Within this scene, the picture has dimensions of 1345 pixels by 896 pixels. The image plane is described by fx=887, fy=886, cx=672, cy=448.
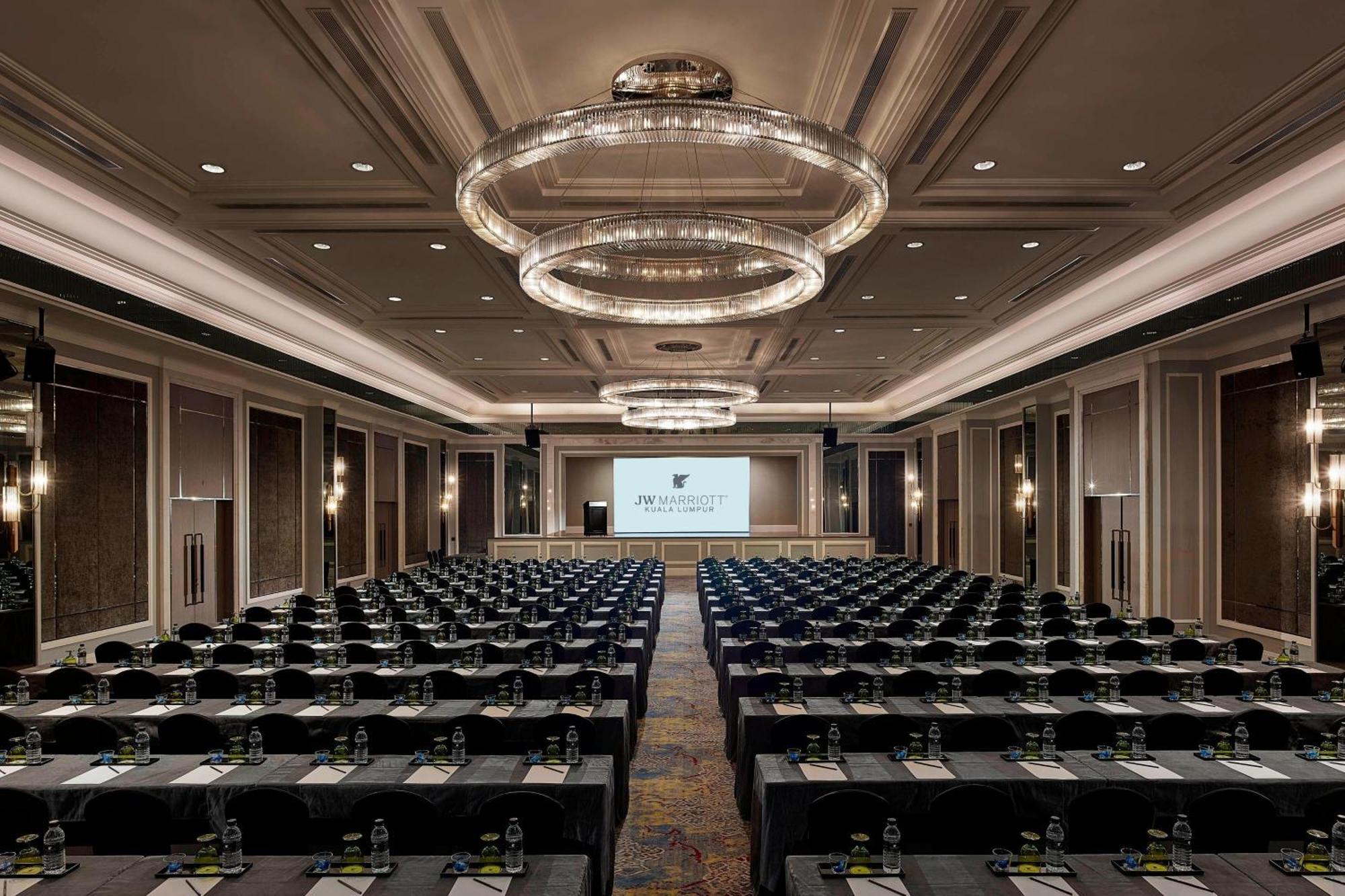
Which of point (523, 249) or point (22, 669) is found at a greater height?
point (523, 249)

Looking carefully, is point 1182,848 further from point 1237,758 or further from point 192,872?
point 192,872

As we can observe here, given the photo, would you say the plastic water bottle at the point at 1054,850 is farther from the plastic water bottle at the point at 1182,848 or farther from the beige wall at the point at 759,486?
the beige wall at the point at 759,486

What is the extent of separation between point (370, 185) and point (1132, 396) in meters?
10.3

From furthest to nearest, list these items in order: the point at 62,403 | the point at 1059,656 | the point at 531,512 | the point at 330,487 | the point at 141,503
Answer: the point at 531,512, the point at 330,487, the point at 141,503, the point at 62,403, the point at 1059,656

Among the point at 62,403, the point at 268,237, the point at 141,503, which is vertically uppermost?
the point at 268,237

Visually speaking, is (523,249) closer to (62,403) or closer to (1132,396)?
(62,403)

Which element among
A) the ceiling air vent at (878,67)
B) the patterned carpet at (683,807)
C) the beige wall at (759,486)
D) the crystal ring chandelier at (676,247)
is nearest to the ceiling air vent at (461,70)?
the crystal ring chandelier at (676,247)

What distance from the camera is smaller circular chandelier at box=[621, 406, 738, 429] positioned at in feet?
56.3

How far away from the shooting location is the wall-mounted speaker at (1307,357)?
808cm

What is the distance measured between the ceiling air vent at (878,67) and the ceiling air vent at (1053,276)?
13.6ft

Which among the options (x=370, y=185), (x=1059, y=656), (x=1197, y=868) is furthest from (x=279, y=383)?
(x=1197, y=868)

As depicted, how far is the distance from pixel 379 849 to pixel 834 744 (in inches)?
95.3

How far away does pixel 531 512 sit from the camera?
93.9ft

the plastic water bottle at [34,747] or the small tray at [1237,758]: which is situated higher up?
the plastic water bottle at [34,747]
